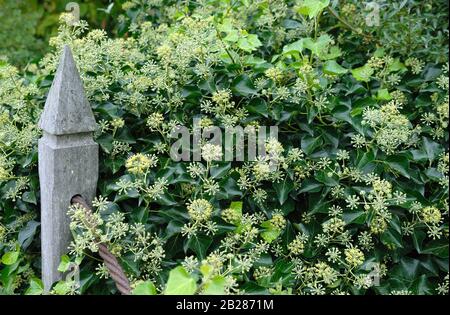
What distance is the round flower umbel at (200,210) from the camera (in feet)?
4.81

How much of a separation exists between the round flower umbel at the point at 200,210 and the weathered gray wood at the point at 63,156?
0.35m

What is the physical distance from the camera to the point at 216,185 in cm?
154

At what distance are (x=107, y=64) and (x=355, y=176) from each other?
0.87 m

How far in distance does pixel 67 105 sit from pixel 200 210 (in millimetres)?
462

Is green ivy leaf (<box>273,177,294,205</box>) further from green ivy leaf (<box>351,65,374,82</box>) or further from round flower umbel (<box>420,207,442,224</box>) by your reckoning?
green ivy leaf (<box>351,65,374,82</box>)

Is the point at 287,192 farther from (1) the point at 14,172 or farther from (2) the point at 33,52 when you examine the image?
(2) the point at 33,52

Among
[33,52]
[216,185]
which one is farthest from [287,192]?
[33,52]

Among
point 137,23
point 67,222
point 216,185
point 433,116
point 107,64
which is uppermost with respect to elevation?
point 137,23

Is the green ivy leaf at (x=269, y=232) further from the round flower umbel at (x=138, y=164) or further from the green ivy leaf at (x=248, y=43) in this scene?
the green ivy leaf at (x=248, y=43)

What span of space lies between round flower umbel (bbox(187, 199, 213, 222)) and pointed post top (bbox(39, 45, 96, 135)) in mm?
378

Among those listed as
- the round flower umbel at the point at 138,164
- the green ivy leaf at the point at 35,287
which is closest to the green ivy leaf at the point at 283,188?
the round flower umbel at the point at 138,164

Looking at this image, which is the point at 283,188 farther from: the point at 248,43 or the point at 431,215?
the point at 248,43

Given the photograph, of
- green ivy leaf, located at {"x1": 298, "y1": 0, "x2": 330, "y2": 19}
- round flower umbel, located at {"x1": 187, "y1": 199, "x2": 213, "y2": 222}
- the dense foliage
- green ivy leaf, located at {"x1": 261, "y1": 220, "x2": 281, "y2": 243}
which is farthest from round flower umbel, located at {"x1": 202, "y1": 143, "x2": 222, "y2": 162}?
green ivy leaf, located at {"x1": 298, "y1": 0, "x2": 330, "y2": 19}

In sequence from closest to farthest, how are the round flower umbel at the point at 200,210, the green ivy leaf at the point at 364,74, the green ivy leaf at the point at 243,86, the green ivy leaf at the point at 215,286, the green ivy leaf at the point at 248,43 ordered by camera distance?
1. the green ivy leaf at the point at 215,286
2. the round flower umbel at the point at 200,210
3. the green ivy leaf at the point at 243,86
4. the green ivy leaf at the point at 248,43
5. the green ivy leaf at the point at 364,74
